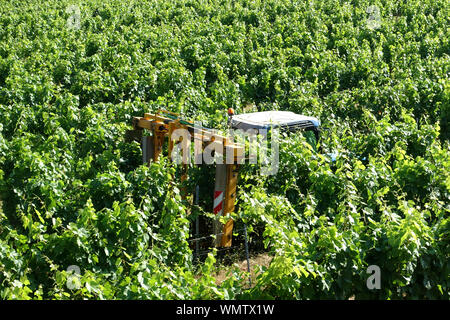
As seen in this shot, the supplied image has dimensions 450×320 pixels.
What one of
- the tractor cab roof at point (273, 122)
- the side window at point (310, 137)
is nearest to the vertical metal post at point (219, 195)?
the tractor cab roof at point (273, 122)

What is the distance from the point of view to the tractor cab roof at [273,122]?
31.8ft

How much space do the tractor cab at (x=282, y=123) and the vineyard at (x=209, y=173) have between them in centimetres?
36

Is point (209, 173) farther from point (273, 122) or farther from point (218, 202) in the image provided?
point (273, 122)

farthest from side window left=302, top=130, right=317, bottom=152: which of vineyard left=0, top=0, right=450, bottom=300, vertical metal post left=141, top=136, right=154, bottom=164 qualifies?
vertical metal post left=141, top=136, right=154, bottom=164

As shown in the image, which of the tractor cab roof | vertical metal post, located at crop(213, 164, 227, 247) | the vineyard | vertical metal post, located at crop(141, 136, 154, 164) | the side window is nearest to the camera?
the vineyard

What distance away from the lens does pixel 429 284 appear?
6.00 metres

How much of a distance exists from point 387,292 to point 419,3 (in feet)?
76.2

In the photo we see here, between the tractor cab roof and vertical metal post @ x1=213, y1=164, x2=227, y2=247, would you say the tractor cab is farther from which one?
vertical metal post @ x1=213, y1=164, x2=227, y2=247

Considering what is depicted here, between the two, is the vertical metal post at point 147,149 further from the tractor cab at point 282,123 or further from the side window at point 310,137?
the side window at point 310,137

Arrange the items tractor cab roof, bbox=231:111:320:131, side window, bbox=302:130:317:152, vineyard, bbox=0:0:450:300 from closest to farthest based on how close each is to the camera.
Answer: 1. vineyard, bbox=0:0:450:300
2. tractor cab roof, bbox=231:111:320:131
3. side window, bbox=302:130:317:152

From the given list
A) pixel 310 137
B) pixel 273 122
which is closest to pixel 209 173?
pixel 273 122

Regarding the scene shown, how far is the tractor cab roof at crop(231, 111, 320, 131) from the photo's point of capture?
382 inches

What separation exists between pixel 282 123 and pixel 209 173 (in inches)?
73.4

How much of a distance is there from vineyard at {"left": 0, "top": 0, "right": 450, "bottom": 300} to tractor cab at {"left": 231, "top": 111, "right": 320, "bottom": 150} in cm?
36
